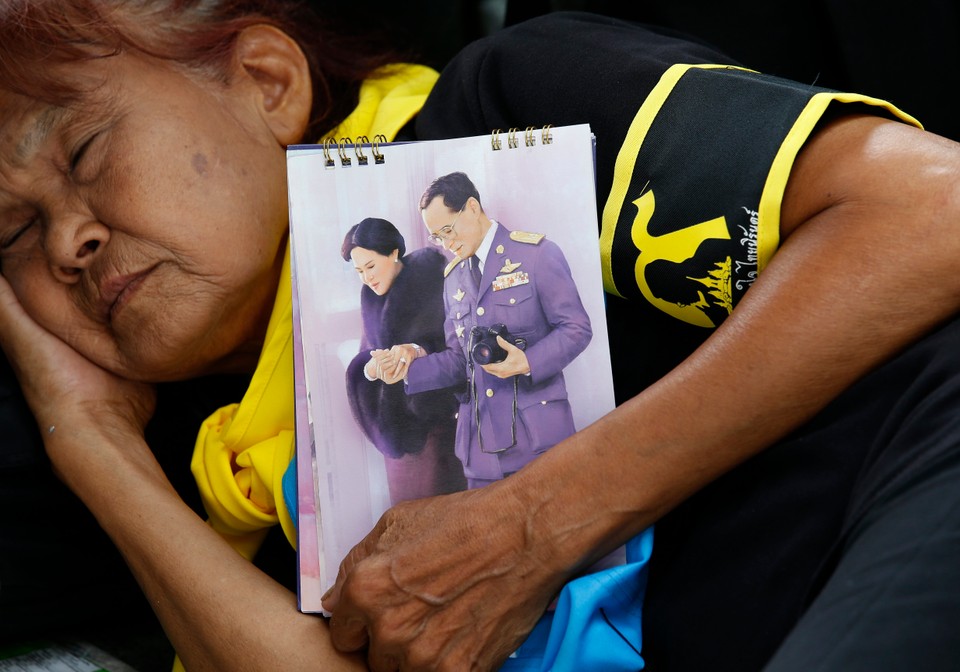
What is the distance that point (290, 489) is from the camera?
88 centimetres

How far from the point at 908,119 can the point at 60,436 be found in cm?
90

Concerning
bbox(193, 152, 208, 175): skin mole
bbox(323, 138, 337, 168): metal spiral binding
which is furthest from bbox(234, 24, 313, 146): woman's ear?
bbox(323, 138, 337, 168): metal spiral binding

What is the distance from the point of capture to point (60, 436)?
1008mm

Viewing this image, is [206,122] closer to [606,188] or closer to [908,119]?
[606,188]

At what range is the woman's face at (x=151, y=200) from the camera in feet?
2.99

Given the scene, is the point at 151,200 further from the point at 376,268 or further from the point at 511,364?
the point at 511,364

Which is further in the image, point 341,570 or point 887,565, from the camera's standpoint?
point 341,570

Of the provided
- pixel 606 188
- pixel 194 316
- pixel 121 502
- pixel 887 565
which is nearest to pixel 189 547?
pixel 121 502

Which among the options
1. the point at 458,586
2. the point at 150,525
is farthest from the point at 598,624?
the point at 150,525

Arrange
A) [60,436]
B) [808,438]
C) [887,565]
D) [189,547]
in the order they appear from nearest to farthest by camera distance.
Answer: [887,565] → [808,438] → [189,547] → [60,436]

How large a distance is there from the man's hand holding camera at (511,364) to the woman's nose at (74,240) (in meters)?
0.44

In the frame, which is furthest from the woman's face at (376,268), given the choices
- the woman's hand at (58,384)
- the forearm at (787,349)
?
the woman's hand at (58,384)

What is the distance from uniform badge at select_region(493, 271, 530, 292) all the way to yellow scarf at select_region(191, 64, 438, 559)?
27 cm

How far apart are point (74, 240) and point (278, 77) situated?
0.29m
